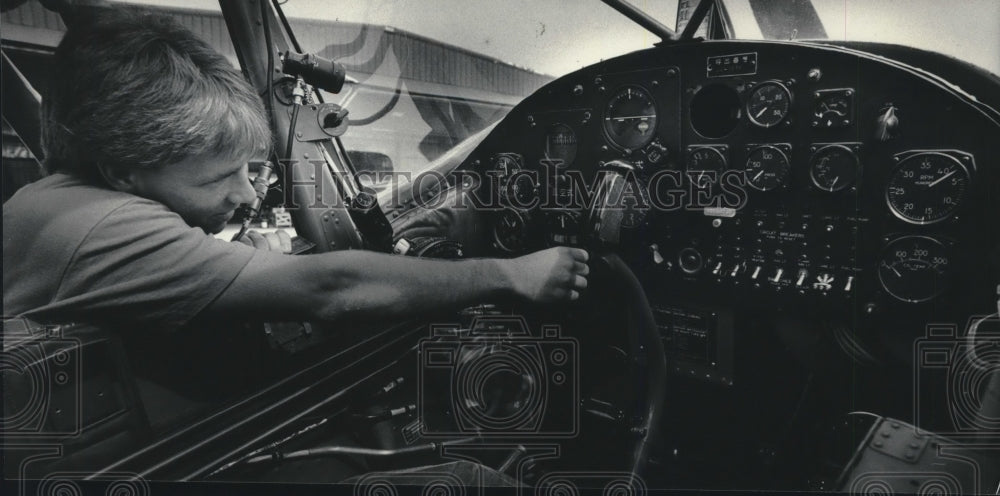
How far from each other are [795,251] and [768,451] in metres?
0.81

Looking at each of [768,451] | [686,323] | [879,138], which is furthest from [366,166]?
[768,451]

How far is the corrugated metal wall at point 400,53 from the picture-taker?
5.96 ft

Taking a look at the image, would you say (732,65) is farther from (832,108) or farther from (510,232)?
(510,232)

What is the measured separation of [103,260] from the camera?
3.35 feet

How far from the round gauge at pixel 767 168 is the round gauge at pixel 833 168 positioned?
0.27 ft

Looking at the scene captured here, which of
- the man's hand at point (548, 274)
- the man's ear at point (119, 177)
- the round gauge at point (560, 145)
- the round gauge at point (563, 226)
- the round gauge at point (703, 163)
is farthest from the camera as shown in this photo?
the round gauge at point (560, 145)

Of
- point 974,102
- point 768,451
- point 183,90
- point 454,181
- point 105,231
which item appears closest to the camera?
point 105,231

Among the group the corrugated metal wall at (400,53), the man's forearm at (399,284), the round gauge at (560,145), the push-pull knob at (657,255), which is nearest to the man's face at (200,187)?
the man's forearm at (399,284)

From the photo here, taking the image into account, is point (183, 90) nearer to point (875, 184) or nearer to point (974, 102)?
point (875, 184)

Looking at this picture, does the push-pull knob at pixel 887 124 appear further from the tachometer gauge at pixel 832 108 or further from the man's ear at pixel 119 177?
the man's ear at pixel 119 177

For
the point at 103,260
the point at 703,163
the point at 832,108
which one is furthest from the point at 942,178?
the point at 103,260

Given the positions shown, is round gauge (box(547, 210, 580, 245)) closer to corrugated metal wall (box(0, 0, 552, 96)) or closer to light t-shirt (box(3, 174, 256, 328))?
corrugated metal wall (box(0, 0, 552, 96))

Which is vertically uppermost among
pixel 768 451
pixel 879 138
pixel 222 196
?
pixel 879 138

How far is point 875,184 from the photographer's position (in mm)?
1630
